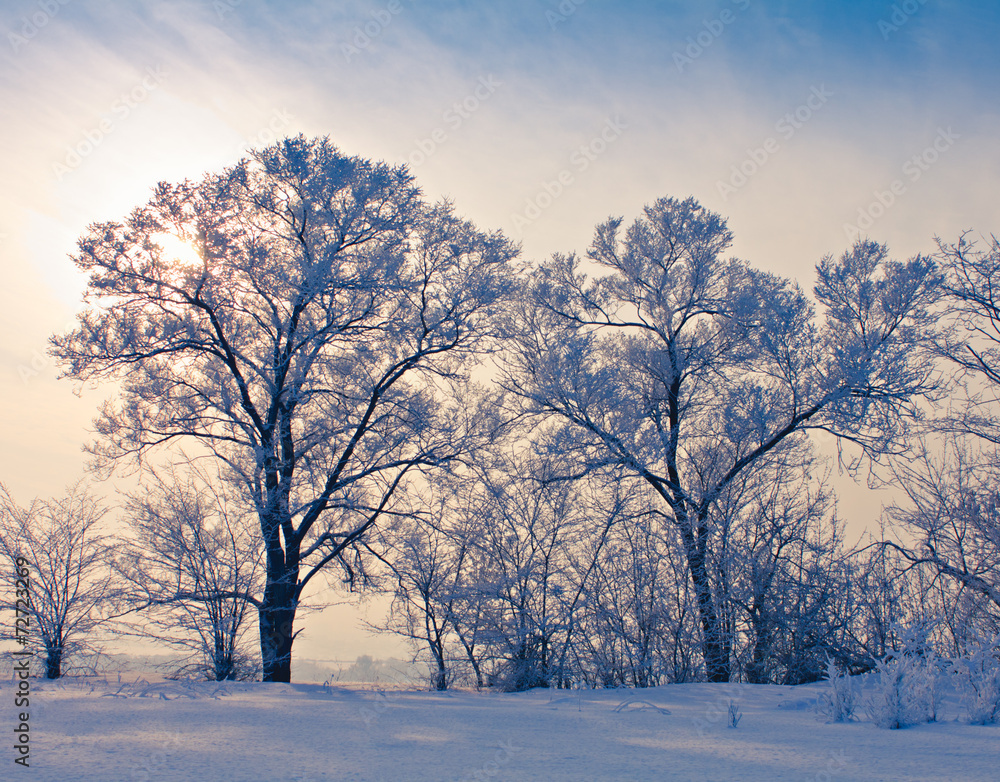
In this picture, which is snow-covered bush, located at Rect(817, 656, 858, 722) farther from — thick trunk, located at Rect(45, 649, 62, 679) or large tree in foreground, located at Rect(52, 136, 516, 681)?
thick trunk, located at Rect(45, 649, 62, 679)

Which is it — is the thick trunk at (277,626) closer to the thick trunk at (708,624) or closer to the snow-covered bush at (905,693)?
the thick trunk at (708,624)

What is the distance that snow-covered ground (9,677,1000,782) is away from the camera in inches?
134

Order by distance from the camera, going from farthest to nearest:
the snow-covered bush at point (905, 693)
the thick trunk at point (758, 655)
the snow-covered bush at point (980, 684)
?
the thick trunk at point (758, 655), the snow-covered bush at point (980, 684), the snow-covered bush at point (905, 693)

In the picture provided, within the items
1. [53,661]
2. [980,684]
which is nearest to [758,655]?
[980,684]

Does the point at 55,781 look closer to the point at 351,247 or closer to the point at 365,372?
the point at 365,372

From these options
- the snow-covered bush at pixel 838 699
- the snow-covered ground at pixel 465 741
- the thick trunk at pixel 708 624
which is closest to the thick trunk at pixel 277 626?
the snow-covered ground at pixel 465 741

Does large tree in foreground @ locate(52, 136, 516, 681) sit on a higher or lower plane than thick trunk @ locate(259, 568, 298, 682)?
higher

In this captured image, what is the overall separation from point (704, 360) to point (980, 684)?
31.6ft

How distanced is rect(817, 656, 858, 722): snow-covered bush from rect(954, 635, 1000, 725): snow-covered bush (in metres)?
0.81

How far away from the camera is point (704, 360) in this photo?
14.4m

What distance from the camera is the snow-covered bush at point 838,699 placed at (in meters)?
5.38

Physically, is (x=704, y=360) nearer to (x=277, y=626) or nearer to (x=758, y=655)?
(x=758, y=655)

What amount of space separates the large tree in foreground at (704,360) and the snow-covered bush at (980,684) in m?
5.75

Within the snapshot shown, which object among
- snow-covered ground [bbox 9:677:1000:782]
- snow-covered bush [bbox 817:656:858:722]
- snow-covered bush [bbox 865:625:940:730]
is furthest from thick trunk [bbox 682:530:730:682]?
snow-covered bush [bbox 865:625:940:730]
